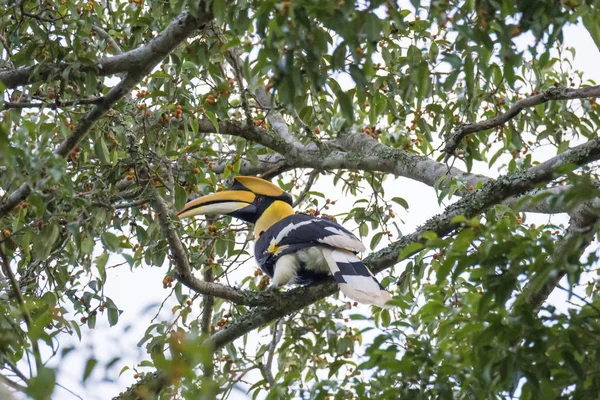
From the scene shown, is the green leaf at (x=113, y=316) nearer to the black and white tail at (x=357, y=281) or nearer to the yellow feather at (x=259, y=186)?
the black and white tail at (x=357, y=281)

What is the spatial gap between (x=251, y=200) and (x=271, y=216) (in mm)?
147

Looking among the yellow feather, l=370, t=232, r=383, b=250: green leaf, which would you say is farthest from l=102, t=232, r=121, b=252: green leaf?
the yellow feather

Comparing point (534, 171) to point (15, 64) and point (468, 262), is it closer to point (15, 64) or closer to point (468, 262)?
point (468, 262)

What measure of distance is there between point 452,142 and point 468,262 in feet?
5.44

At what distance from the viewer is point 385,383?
7.50 ft

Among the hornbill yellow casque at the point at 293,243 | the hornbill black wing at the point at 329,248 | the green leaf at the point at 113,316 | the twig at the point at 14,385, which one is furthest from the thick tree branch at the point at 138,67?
the twig at the point at 14,385

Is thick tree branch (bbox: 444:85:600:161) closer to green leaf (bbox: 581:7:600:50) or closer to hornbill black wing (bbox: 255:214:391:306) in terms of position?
hornbill black wing (bbox: 255:214:391:306)

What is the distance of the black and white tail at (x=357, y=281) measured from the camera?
360 centimetres

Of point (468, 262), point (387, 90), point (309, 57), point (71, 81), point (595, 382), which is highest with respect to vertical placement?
point (387, 90)

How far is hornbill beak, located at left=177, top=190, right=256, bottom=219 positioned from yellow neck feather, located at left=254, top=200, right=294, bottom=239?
3.7 inches

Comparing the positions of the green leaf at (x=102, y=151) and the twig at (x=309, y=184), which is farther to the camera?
the twig at (x=309, y=184)

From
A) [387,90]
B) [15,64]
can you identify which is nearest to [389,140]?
[387,90]

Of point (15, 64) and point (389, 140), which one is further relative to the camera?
point (389, 140)

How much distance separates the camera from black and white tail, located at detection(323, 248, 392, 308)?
3604mm
